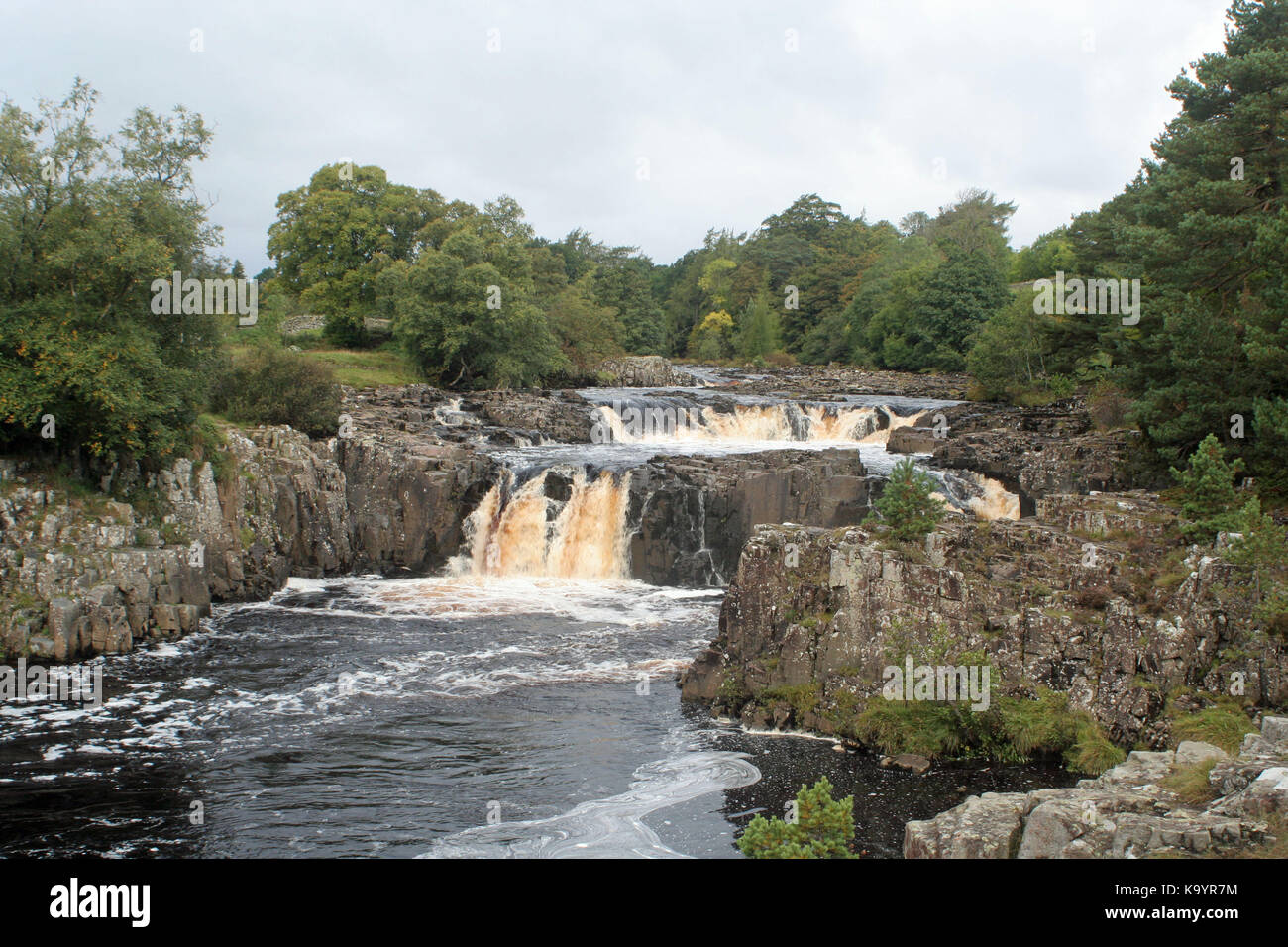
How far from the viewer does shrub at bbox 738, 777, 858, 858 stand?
10297 mm

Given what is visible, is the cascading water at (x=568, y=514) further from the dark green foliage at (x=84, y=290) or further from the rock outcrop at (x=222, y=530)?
the dark green foliage at (x=84, y=290)

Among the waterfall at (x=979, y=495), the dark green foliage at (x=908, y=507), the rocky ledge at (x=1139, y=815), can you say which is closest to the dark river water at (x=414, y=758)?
the rocky ledge at (x=1139, y=815)

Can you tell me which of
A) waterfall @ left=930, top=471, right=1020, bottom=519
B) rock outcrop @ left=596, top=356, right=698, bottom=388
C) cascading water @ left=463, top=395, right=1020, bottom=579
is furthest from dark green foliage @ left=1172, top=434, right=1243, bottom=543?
rock outcrop @ left=596, top=356, right=698, bottom=388

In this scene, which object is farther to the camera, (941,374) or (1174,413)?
(941,374)

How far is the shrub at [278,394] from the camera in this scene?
35.3 m

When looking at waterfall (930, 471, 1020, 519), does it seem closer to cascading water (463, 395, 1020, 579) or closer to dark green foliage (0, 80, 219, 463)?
cascading water (463, 395, 1020, 579)

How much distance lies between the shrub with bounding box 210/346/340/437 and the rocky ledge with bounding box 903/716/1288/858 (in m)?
29.0

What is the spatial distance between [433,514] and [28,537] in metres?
12.4

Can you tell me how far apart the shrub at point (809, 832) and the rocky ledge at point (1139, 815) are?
1.35m

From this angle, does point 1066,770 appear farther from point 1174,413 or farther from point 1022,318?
point 1022,318

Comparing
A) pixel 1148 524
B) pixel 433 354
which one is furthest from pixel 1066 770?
pixel 433 354

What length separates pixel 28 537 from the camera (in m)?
23.4

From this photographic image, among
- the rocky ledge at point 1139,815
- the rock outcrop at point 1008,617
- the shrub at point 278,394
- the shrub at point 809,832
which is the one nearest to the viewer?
the rocky ledge at point 1139,815
